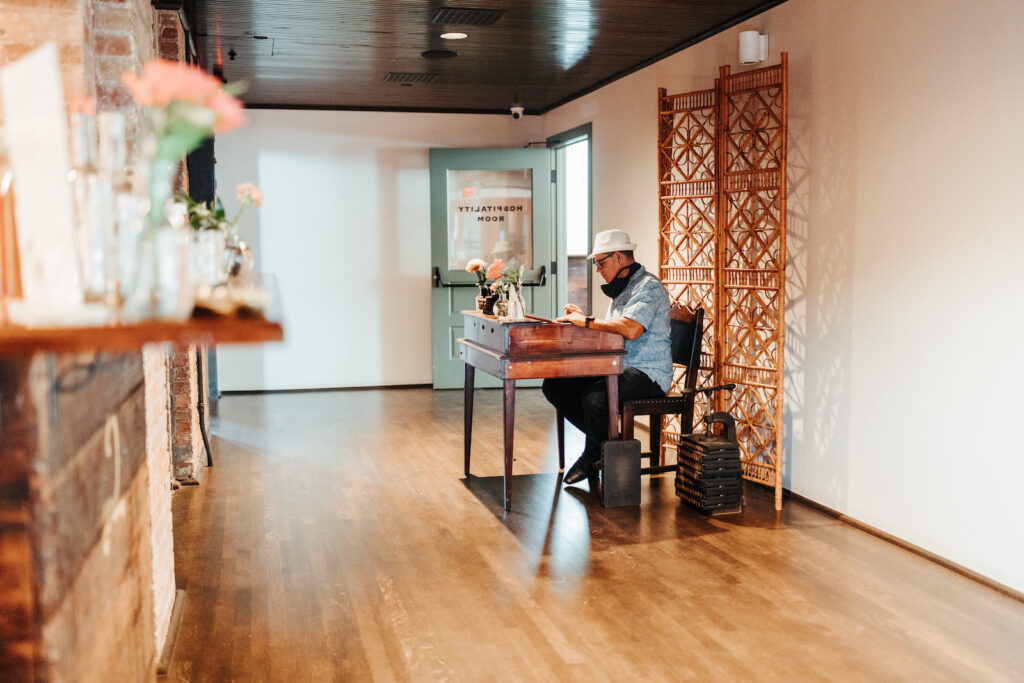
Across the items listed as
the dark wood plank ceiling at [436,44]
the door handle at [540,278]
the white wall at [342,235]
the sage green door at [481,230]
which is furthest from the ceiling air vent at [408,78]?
the door handle at [540,278]

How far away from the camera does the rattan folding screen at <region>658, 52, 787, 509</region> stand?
185 inches

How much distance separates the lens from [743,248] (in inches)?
208

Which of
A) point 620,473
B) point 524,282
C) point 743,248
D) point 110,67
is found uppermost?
point 110,67

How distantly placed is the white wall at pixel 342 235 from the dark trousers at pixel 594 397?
391 cm

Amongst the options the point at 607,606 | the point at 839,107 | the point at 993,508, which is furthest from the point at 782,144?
the point at 607,606

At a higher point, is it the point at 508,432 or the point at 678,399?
the point at 678,399

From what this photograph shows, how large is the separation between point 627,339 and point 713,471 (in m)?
0.80

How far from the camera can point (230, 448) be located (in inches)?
244

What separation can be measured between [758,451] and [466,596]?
6.61 ft

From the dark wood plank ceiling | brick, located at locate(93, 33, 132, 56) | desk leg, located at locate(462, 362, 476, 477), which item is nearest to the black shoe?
desk leg, located at locate(462, 362, 476, 477)

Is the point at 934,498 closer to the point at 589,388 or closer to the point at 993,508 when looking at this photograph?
the point at 993,508

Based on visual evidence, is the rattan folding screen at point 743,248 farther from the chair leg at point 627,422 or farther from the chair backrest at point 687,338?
the chair leg at point 627,422

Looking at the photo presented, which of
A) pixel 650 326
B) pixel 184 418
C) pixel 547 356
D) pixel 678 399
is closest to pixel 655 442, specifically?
pixel 678 399

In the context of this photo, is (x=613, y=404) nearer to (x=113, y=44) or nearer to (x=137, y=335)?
(x=113, y=44)
